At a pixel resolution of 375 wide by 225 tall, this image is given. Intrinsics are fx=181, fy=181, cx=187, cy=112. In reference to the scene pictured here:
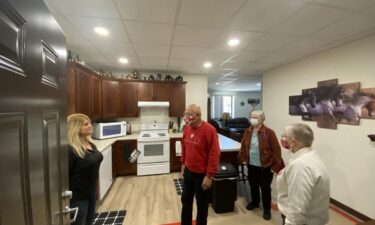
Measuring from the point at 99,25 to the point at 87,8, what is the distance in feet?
1.11

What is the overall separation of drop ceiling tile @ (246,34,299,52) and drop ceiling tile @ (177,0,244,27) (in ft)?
2.47

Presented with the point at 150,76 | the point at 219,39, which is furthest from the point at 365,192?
the point at 150,76

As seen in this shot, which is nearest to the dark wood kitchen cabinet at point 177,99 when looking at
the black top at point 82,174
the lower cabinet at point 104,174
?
the lower cabinet at point 104,174

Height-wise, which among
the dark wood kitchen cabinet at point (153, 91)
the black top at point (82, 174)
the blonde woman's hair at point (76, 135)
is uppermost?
the dark wood kitchen cabinet at point (153, 91)

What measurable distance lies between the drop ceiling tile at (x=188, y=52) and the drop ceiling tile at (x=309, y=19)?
44.2 inches

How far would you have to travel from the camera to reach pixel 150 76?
4.41 metres

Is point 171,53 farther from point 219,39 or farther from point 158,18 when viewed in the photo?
point 158,18

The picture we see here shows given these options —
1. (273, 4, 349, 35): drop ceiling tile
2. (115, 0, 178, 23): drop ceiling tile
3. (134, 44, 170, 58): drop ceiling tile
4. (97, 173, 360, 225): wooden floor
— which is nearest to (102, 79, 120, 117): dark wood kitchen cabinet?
(134, 44, 170, 58): drop ceiling tile

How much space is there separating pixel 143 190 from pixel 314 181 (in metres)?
2.80

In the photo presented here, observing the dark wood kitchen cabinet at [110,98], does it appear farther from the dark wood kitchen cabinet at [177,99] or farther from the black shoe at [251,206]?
the black shoe at [251,206]

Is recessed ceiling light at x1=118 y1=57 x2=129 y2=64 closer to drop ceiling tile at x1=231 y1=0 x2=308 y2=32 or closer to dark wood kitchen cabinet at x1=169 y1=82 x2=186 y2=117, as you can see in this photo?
dark wood kitchen cabinet at x1=169 y1=82 x2=186 y2=117

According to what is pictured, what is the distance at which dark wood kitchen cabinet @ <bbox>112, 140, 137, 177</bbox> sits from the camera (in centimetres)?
379

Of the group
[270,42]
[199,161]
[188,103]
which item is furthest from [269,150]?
[188,103]

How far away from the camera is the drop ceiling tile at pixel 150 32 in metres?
2.04
